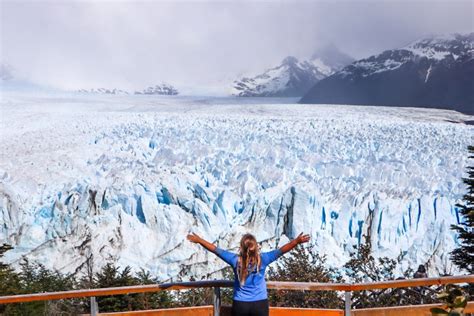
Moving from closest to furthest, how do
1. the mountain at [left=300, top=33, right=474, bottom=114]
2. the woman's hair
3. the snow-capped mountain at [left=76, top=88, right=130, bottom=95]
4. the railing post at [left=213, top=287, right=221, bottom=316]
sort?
the woman's hair → the railing post at [left=213, top=287, right=221, bottom=316] → the mountain at [left=300, top=33, right=474, bottom=114] → the snow-capped mountain at [left=76, top=88, right=130, bottom=95]

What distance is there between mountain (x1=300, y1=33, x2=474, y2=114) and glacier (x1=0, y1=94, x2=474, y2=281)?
0.76m

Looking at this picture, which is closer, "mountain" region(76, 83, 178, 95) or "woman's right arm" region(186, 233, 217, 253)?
"woman's right arm" region(186, 233, 217, 253)

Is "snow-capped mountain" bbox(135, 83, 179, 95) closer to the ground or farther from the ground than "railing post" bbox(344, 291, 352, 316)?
farther from the ground

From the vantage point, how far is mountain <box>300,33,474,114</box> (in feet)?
50.2

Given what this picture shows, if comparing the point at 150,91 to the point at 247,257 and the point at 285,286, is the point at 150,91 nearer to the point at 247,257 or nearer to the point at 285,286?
the point at 285,286

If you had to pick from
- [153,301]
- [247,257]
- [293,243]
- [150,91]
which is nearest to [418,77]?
[150,91]

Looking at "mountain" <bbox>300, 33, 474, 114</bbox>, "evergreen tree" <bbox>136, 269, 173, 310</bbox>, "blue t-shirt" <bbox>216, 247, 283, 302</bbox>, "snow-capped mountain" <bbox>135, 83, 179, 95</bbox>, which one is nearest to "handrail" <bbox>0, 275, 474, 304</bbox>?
"blue t-shirt" <bbox>216, 247, 283, 302</bbox>

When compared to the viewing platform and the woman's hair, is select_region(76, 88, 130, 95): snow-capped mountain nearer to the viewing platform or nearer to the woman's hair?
the viewing platform

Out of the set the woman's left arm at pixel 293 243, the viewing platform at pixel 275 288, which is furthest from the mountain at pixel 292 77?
the woman's left arm at pixel 293 243

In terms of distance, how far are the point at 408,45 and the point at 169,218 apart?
7.99 metres

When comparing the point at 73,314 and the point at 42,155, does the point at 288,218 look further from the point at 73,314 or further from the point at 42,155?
the point at 73,314

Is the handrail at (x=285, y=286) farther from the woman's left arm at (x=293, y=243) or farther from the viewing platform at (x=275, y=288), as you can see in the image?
the woman's left arm at (x=293, y=243)

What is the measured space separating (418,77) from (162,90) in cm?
771

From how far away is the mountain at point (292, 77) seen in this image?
62.4 feet
